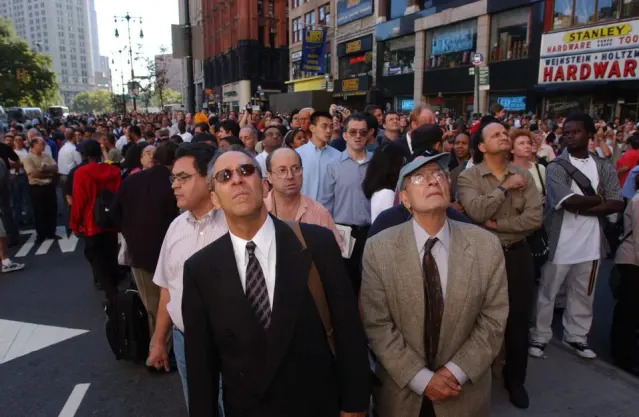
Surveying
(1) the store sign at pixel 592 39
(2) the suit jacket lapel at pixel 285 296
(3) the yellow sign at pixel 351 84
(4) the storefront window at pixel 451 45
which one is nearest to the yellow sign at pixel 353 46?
(3) the yellow sign at pixel 351 84

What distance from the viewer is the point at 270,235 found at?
2037 mm

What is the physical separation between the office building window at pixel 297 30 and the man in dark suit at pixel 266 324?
156 feet

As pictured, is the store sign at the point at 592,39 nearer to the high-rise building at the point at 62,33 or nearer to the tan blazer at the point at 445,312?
the tan blazer at the point at 445,312

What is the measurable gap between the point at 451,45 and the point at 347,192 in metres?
25.5

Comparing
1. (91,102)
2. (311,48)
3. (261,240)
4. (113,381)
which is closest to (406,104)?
(311,48)

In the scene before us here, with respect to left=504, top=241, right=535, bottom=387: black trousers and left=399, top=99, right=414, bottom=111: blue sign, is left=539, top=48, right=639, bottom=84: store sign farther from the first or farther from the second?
left=504, top=241, right=535, bottom=387: black trousers

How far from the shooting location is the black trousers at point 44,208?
909 centimetres

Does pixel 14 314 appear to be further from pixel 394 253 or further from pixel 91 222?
pixel 394 253

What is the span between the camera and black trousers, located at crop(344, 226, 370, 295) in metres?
4.39

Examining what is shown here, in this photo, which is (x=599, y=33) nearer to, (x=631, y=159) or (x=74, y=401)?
(x=631, y=159)

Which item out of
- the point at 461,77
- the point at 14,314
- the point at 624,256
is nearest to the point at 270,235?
the point at 624,256

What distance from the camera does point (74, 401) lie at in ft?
13.0

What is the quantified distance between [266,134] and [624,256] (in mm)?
4082

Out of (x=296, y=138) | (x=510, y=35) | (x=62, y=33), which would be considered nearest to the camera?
(x=296, y=138)
